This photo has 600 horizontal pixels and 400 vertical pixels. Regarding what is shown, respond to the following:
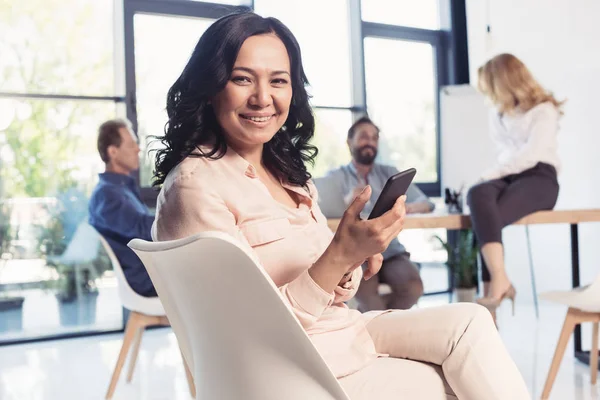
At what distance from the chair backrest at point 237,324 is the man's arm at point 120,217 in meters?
2.43

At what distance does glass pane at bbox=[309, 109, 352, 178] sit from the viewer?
240 inches

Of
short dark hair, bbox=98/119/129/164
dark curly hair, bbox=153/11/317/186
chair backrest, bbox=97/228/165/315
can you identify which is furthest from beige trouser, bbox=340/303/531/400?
short dark hair, bbox=98/119/129/164

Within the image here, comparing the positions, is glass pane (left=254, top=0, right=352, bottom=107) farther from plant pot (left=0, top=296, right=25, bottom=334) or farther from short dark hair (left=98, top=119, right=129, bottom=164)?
plant pot (left=0, top=296, right=25, bottom=334)

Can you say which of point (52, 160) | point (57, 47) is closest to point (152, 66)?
point (57, 47)

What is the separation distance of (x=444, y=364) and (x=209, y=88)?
0.71 metres

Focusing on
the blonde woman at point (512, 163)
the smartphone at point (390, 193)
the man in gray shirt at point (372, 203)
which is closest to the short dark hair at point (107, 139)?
the man in gray shirt at point (372, 203)

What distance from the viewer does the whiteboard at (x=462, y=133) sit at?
6.07 meters

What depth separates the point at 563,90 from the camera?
5.87m

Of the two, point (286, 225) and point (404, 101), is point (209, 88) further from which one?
point (404, 101)

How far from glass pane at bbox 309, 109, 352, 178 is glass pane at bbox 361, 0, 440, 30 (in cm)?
95

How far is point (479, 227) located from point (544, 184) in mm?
493

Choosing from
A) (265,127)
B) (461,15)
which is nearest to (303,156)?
(265,127)

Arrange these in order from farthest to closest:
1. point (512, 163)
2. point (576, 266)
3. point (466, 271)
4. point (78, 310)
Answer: point (466, 271), point (78, 310), point (512, 163), point (576, 266)

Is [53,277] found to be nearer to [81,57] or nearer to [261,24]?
[81,57]
